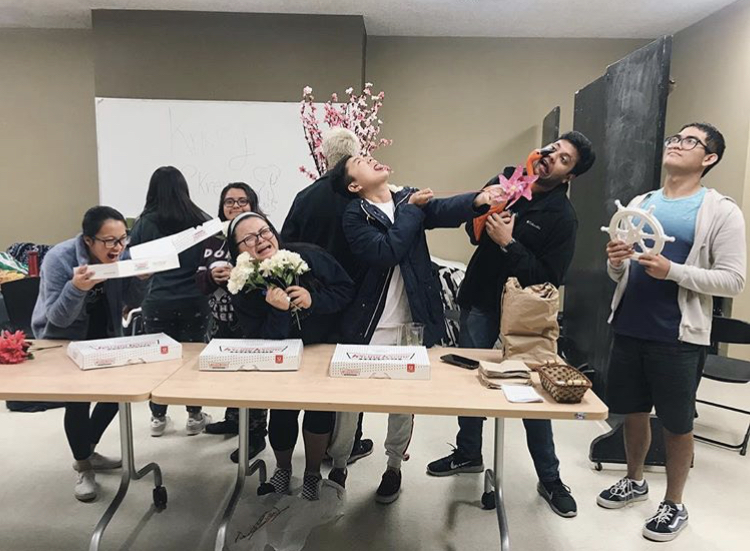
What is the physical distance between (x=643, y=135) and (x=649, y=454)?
1.61m

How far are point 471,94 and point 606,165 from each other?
2.04 metres

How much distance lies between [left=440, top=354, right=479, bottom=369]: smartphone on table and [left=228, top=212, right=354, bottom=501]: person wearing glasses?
1.35ft

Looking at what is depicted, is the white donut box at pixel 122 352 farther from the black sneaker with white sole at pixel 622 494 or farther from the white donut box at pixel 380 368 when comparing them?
the black sneaker with white sole at pixel 622 494

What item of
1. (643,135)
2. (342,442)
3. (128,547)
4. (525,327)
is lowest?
(128,547)

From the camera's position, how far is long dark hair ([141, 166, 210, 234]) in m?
2.50

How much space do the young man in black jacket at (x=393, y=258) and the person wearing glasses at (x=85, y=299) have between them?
2.90 ft

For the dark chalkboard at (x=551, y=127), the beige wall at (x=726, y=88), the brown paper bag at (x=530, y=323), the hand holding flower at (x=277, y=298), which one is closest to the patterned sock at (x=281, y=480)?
the hand holding flower at (x=277, y=298)

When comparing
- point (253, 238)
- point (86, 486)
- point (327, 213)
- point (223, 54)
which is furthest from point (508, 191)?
point (223, 54)

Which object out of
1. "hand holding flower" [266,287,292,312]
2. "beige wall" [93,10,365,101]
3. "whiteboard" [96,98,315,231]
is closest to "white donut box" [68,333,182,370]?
"hand holding flower" [266,287,292,312]

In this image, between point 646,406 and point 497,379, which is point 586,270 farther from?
point 497,379

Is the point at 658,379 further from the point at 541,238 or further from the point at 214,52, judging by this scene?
the point at 214,52

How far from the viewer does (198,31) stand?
14.4ft

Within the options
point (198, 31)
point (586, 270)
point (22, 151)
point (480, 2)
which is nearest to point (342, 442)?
point (586, 270)

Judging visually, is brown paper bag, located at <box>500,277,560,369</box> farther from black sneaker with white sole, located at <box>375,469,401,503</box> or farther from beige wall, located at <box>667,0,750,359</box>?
beige wall, located at <box>667,0,750,359</box>
